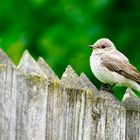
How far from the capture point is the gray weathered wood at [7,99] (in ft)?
15.1

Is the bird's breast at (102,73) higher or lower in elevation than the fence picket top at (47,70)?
higher

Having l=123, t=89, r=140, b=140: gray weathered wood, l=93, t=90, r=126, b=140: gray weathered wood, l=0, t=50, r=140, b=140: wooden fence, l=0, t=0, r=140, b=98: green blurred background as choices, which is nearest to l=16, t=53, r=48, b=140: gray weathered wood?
l=0, t=50, r=140, b=140: wooden fence

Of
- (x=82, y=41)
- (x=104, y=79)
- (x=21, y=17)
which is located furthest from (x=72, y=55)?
(x=104, y=79)

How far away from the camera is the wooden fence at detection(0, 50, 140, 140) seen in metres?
4.65

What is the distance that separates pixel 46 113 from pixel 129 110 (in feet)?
2.19

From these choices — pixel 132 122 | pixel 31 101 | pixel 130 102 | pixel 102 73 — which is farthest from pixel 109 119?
pixel 102 73

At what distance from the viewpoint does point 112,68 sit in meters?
8.73

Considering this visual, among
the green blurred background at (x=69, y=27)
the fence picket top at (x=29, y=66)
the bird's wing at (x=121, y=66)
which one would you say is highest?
the green blurred background at (x=69, y=27)

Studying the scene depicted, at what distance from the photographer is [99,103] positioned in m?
5.03

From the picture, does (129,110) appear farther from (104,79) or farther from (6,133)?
(104,79)

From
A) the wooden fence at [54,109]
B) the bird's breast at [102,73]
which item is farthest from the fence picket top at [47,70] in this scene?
the bird's breast at [102,73]

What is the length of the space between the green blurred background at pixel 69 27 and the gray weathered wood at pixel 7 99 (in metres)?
6.48

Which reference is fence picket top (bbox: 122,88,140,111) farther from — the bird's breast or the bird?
the bird's breast

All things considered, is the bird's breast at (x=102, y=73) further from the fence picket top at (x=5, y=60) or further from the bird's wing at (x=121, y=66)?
the fence picket top at (x=5, y=60)
